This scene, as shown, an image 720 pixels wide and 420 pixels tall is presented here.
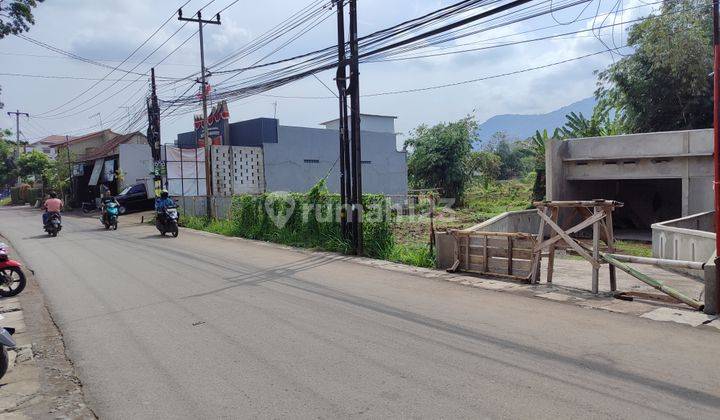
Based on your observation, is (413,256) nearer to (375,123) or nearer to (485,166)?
(485,166)

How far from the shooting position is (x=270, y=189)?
1332 inches

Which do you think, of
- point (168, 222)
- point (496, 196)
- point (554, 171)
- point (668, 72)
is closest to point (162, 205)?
point (168, 222)

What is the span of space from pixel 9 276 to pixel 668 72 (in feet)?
91.9

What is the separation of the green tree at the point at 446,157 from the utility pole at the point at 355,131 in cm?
2762

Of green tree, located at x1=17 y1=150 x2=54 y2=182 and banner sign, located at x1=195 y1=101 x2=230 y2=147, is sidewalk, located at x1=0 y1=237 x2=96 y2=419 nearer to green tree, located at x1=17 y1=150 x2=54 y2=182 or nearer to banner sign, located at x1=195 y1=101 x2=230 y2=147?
banner sign, located at x1=195 y1=101 x2=230 y2=147

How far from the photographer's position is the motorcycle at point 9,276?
32.0ft

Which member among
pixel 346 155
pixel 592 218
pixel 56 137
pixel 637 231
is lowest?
pixel 637 231

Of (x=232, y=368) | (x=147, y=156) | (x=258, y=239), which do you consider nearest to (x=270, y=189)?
(x=147, y=156)

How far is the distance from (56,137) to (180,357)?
110138 millimetres

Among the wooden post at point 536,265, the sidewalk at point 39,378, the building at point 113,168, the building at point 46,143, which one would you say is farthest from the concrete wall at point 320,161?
the building at point 46,143

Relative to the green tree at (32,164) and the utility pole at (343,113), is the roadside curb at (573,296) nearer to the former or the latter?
the utility pole at (343,113)

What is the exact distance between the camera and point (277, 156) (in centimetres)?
3366

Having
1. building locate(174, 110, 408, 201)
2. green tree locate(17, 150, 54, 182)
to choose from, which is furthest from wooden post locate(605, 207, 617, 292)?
green tree locate(17, 150, 54, 182)

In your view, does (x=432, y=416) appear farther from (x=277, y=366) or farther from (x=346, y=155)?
(x=346, y=155)
